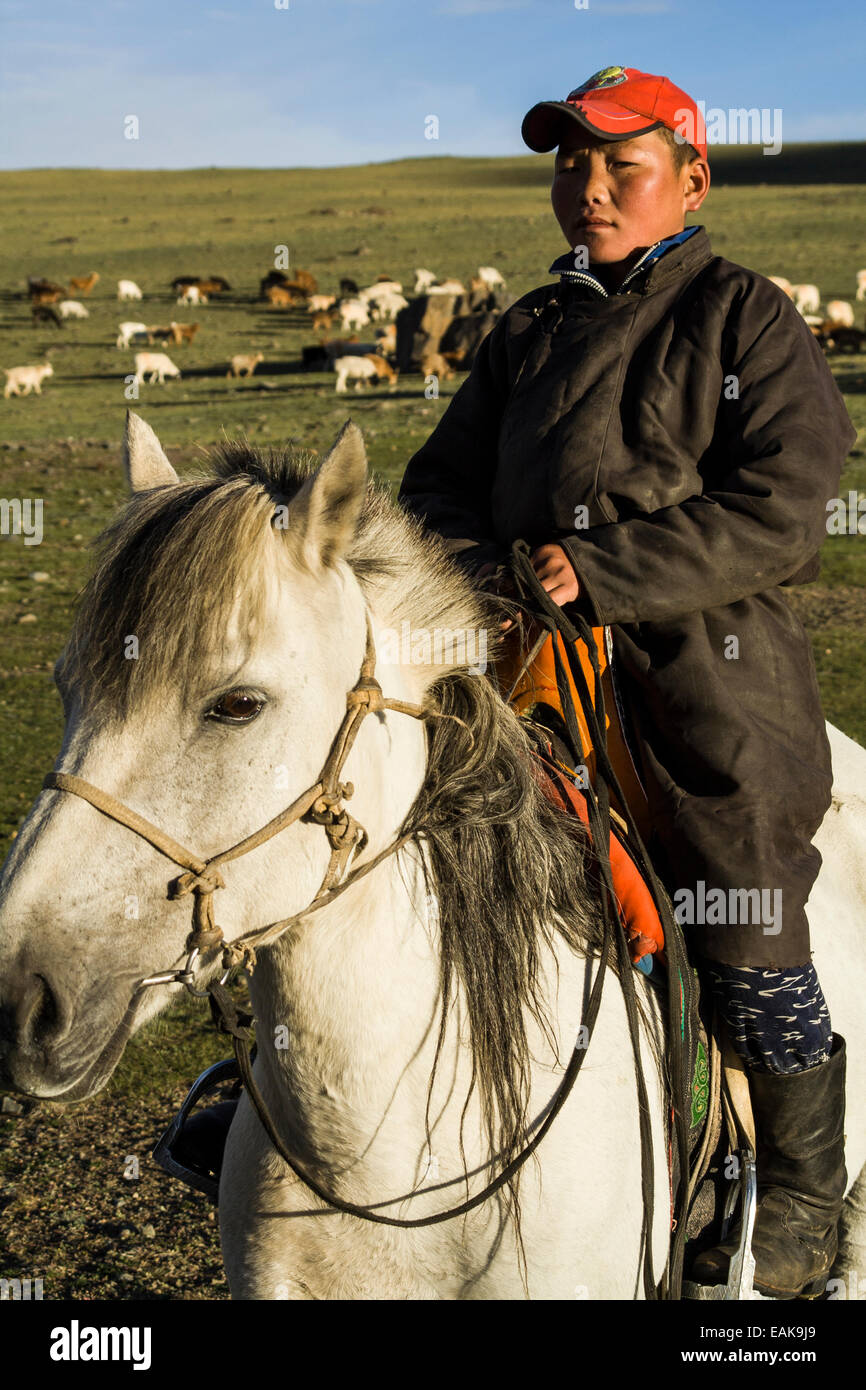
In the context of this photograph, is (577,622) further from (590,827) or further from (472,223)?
(472,223)

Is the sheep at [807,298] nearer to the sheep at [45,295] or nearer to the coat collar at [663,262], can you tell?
the sheep at [45,295]

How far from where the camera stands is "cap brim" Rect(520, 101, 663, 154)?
103 inches

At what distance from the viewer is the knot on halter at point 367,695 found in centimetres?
205

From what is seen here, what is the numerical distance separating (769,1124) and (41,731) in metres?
7.40

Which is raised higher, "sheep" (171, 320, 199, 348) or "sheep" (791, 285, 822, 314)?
"sheep" (791, 285, 822, 314)

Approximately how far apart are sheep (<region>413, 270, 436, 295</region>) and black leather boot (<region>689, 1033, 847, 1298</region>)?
3903 cm

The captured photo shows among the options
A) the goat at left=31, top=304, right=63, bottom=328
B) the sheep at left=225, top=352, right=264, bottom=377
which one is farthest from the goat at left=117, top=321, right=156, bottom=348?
the sheep at left=225, top=352, right=264, bottom=377

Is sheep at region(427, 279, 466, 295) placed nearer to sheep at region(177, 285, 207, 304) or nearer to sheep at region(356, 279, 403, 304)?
sheep at region(356, 279, 403, 304)

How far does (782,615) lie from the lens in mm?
2674

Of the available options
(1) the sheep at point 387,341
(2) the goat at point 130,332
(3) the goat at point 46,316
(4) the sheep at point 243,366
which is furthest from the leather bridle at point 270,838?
(3) the goat at point 46,316

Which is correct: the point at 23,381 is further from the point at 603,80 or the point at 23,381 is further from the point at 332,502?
the point at 332,502
